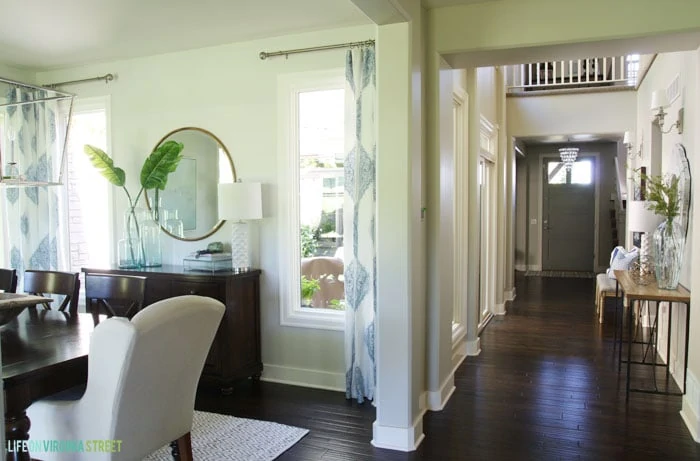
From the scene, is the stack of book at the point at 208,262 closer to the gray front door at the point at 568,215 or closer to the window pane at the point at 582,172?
the gray front door at the point at 568,215

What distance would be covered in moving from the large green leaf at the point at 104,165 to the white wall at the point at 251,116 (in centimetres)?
26

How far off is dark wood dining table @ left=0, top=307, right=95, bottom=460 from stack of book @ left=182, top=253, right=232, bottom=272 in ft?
4.31

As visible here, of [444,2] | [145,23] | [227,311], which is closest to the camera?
[444,2]

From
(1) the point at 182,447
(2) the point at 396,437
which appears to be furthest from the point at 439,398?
(1) the point at 182,447

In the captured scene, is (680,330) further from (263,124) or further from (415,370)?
(263,124)

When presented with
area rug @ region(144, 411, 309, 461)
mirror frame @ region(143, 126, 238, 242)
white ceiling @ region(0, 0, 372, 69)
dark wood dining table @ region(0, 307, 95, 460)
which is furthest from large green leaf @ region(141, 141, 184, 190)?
area rug @ region(144, 411, 309, 461)

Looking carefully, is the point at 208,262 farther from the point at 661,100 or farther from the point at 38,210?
the point at 661,100

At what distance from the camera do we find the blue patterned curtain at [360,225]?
3.69m

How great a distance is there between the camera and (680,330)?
13.4ft

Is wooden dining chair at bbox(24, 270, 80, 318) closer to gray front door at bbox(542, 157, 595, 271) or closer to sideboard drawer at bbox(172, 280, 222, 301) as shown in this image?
sideboard drawer at bbox(172, 280, 222, 301)

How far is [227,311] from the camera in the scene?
12.7 ft

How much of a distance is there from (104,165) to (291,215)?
1.59 m

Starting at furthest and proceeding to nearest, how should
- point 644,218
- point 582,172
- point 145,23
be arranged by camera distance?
point 582,172, point 644,218, point 145,23

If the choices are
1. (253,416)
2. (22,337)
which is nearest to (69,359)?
(22,337)
